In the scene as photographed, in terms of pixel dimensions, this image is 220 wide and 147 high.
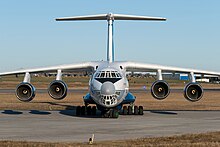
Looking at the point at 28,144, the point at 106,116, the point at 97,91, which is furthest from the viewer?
the point at 106,116

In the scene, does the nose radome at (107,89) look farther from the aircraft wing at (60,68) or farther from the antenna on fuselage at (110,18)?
the antenna on fuselage at (110,18)

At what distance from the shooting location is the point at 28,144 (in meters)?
Result: 14.5

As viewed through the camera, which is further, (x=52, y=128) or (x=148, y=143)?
(x=52, y=128)

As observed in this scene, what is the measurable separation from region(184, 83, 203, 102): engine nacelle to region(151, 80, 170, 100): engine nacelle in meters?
1.14

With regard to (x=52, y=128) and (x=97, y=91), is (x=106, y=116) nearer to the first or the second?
(x=97, y=91)

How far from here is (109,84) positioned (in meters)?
23.9

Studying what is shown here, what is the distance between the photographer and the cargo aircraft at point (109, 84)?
2419cm

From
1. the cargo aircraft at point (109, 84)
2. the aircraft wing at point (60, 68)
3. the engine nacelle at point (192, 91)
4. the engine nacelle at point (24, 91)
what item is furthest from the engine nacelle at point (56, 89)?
the engine nacelle at point (192, 91)

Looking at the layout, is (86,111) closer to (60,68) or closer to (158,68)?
(60,68)

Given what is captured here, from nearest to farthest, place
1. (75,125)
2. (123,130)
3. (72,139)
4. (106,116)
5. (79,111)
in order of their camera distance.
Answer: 1. (72,139)
2. (123,130)
3. (75,125)
4. (106,116)
5. (79,111)

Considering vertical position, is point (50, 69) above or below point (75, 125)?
above

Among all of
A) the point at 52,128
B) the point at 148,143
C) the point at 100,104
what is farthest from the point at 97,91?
the point at 148,143

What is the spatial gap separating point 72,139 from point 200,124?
8022 mm

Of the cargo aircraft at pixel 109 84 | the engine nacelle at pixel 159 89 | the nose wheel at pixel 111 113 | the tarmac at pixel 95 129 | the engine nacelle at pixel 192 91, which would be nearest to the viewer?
the tarmac at pixel 95 129
